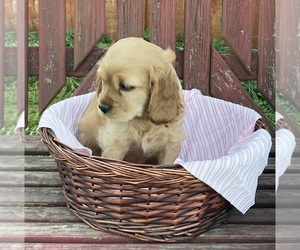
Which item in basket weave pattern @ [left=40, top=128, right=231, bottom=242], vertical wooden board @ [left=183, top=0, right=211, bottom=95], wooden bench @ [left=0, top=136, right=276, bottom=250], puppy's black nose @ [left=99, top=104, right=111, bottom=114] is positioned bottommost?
wooden bench @ [left=0, top=136, right=276, bottom=250]

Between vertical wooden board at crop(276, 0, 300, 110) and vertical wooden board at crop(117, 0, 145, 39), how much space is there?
1186mm

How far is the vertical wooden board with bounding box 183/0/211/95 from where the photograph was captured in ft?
9.66

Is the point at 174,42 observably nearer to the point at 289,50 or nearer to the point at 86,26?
the point at 86,26

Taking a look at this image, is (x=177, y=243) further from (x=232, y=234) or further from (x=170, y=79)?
(x=170, y=79)

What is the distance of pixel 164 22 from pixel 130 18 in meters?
0.17

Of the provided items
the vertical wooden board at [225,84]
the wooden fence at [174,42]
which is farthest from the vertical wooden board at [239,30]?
the vertical wooden board at [225,84]

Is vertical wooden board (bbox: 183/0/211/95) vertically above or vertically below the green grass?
above

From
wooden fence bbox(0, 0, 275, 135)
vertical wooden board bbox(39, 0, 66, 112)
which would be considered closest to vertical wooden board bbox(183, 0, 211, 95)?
wooden fence bbox(0, 0, 275, 135)

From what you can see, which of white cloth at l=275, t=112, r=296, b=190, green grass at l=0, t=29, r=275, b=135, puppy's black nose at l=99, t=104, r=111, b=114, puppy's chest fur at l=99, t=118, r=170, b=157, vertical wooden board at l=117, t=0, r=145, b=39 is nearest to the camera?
white cloth at l=275, t=112, r=296, b=190

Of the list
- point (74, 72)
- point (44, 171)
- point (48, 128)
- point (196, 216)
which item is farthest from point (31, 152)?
point (196, 216)

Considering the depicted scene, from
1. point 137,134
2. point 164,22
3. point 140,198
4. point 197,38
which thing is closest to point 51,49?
point 164,22

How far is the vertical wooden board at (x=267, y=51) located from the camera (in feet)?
9.74

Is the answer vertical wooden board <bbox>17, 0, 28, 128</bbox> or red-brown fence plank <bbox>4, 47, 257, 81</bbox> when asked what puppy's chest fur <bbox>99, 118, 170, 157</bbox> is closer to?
vertical wooden board <bbox>17, 0, 28, 128</bbox>

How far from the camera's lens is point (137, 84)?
201cm
